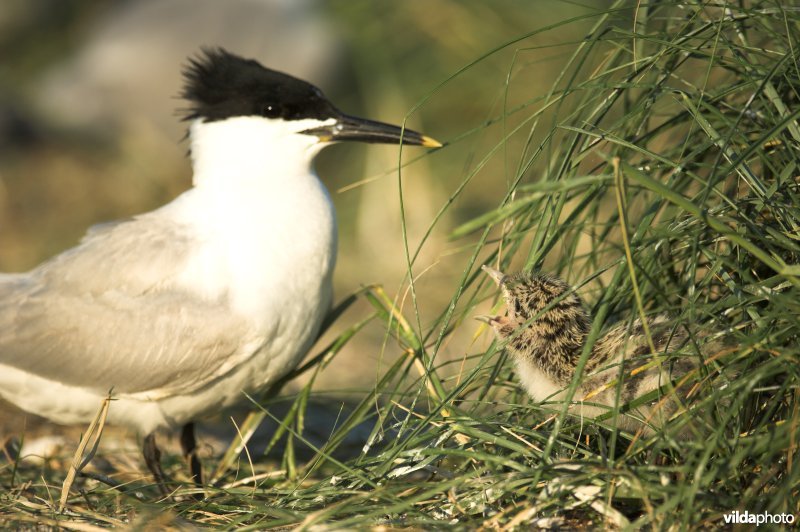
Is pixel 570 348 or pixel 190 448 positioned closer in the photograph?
pixel 570 348

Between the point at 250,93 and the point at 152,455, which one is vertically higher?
the point at 250,93

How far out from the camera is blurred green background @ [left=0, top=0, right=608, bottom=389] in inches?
264

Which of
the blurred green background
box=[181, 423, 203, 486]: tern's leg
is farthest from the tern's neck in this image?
the blurred green background

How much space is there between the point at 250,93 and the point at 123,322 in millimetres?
918

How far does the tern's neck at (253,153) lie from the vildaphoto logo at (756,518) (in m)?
1.93

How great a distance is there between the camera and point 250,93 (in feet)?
11.1

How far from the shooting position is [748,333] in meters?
2.29

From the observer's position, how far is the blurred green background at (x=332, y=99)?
6.70 metres

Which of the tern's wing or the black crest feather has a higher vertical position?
the black crest feather

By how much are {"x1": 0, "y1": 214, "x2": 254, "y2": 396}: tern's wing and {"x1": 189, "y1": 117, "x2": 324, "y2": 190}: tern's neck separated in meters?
0.28

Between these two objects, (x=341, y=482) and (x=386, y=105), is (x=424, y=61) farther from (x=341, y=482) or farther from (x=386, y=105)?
(x=341, y=482)

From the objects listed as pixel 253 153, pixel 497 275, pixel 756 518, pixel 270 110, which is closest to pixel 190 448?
pixel 253 153

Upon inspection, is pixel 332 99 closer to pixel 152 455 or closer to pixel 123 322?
pixel 123 322

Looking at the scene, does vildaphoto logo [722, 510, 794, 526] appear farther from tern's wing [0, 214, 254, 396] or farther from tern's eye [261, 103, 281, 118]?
tern's eye [261, 103, 281, 118]
